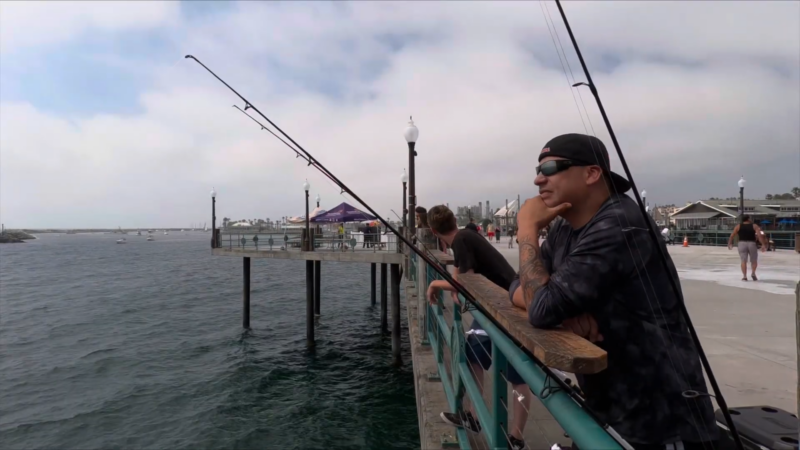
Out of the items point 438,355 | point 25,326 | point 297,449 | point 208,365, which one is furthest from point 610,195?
point 25,326

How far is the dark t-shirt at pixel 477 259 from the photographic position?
3504 mm

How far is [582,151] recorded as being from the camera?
5.07 ft

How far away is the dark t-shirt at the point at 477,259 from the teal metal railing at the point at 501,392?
463 mm

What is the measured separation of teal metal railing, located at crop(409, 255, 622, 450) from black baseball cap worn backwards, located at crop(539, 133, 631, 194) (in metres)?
0.69

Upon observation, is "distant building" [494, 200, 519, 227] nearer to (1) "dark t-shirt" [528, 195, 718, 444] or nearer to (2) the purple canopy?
(2) the purple canopy

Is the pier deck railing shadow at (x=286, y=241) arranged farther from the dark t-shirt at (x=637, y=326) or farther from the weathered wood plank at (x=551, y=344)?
the dark t-shirt at (x=637, y=326)

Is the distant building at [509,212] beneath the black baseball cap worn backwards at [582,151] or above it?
above

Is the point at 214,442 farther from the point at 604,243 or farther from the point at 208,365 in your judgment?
the point at 604,243

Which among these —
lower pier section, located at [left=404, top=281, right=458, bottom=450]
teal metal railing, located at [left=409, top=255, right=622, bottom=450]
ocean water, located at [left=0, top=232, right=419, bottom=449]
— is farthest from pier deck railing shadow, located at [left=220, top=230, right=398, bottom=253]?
teal metal railing, located at [left=409, top=255, right=622, bottom=450]

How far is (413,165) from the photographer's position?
1062cm

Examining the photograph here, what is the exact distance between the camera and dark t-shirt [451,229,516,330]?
3504 mm

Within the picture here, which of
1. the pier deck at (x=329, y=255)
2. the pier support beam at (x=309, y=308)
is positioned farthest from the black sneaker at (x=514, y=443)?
the pier support beam at (x=309, y=308)

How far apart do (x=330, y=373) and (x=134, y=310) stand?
16038 mm

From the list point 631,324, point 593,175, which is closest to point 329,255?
point 593,175
